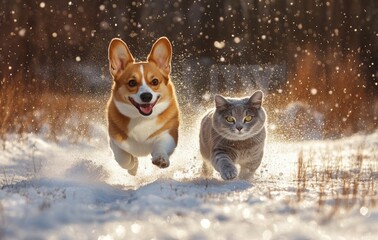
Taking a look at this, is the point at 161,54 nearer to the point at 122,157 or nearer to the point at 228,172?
the point at 122,157

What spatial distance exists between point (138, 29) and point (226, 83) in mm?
2935

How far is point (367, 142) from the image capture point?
10.4 meters

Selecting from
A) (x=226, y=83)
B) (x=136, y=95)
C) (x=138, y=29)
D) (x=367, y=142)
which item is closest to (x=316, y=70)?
(x=226, y=83)

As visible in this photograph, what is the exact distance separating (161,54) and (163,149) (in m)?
0.93

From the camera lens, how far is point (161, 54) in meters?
6.08

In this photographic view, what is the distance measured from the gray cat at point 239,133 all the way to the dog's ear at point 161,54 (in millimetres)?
794

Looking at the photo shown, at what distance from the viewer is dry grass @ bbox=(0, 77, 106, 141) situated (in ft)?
34.4

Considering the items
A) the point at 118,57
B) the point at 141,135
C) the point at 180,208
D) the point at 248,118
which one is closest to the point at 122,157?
the point at 141,135

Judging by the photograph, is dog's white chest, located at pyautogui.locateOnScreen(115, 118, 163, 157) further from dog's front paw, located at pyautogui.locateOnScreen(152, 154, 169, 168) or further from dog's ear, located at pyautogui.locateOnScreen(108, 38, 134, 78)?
dog's ear, located at pyautogui.locateOnScreen(108, 38, 134, 78)

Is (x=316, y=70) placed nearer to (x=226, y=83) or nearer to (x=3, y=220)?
(x=226, y=83)

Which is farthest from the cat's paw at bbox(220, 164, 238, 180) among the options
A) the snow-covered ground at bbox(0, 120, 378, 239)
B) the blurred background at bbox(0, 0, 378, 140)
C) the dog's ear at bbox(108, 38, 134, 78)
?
the blurred background at bbox(0, 0, 378, 140)

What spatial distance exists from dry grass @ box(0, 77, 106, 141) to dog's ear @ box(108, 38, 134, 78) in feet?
12.8

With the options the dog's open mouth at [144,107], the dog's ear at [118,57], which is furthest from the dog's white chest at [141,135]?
the dog's ear at [118,57]

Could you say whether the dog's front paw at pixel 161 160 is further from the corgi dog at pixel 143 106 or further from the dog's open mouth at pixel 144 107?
the dog's open mouth at pixel 144 107
